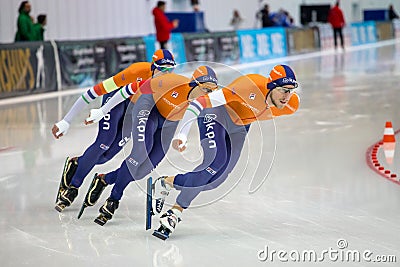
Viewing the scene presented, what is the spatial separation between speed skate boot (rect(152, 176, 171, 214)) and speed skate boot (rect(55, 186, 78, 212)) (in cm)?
70

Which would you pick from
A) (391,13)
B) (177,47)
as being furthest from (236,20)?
(391,13)

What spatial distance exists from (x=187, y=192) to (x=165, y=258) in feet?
1.72

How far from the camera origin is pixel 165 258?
15.6 feet

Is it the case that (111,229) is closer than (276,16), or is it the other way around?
(111,229)

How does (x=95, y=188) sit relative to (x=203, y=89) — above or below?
below

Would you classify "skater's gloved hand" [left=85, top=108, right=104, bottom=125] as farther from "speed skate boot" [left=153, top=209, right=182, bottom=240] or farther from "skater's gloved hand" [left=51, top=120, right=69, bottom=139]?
"speed skate boot" [left=153, top=209, right=182, bottom=240]

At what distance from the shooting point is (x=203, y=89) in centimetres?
518

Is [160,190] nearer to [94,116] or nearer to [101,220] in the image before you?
[101,220]

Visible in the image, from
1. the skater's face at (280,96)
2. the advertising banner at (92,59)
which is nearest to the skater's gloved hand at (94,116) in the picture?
the skater's face at (280,96)

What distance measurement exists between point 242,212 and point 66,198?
130cm

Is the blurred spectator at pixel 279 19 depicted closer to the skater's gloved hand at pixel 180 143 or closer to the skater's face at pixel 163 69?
the skater's face at pixel 163 69

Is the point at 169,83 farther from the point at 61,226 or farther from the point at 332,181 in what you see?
the point at 332,181

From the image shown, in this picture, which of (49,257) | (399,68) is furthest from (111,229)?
(399,68)

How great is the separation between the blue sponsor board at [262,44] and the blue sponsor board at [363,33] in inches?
332
